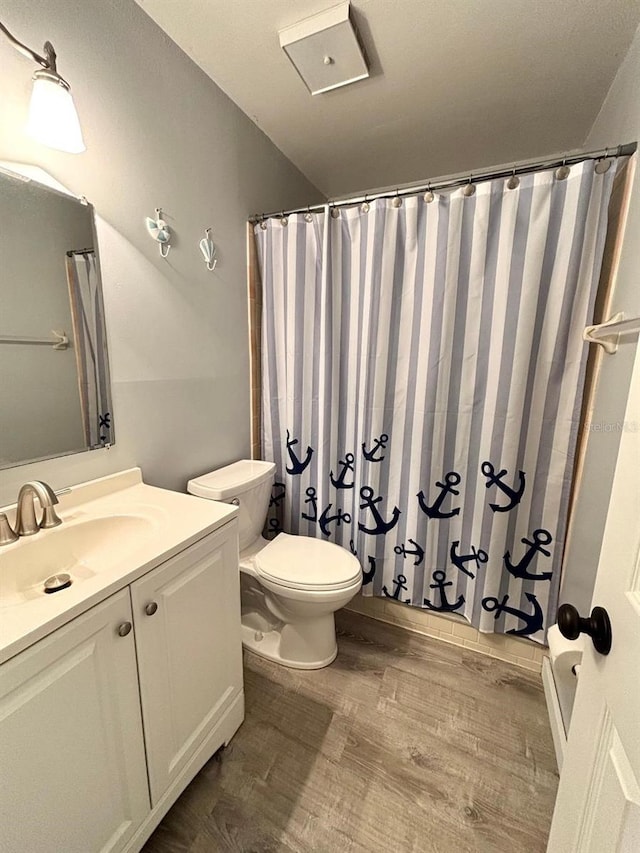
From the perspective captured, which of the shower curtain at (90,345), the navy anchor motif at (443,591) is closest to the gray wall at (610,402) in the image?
the navy anchor motif at (443,591)

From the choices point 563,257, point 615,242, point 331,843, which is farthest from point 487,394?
point 331,843

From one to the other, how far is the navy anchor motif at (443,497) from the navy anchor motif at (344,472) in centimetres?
34

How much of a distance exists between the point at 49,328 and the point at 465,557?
5.74 feet

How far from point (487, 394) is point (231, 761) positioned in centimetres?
158

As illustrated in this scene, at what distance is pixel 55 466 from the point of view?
3.54 feet

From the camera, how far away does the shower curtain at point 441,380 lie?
1.30m

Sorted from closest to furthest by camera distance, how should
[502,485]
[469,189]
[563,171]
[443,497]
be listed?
1. [563,171]
2. [469,189]
3. [502,485]
4. [443,497]

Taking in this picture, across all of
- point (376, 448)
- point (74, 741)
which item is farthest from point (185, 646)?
point (376, 448)

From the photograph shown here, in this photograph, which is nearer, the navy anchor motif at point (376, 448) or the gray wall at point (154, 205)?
the gray wall at point (154, 205)

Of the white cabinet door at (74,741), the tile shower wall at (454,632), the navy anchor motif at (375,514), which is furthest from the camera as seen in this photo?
the navy anchor motif at (375,514)

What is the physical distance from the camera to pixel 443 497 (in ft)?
5.13

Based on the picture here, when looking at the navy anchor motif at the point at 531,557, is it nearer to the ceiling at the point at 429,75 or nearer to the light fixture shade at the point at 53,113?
the ceiling at the point at 429,75

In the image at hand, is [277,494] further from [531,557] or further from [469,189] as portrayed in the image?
[469,189]

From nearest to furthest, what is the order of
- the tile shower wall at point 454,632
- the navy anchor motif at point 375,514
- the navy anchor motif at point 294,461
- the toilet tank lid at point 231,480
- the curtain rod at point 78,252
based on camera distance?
the curtain rod at point 78,252, the toilet tank lid at point 231,480, the tile shower wall at point 454,632, the navy anchor motif at point 375,514, the navy anchor motif at point 294,461
